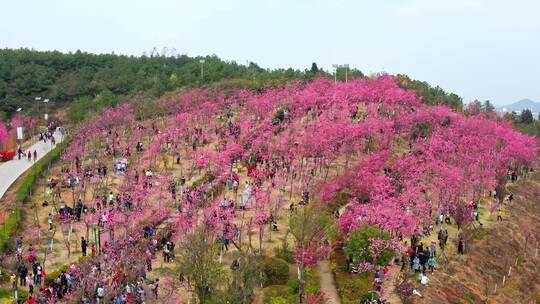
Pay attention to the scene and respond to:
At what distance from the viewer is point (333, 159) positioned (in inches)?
1769

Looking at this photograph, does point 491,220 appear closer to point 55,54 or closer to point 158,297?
point 158,297

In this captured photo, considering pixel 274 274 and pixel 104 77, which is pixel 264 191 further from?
pixel 104 77

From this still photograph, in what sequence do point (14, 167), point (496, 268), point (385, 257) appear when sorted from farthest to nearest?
point (14, 167) → point (496, 268) → point (385, 257)

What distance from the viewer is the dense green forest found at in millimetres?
75000

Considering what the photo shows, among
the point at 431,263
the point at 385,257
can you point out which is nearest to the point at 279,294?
the point at 385,257

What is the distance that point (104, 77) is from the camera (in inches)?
3639

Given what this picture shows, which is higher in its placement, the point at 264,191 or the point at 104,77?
the point at 104,77

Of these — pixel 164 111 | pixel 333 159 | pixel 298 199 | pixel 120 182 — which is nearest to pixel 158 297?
pixel 298 199

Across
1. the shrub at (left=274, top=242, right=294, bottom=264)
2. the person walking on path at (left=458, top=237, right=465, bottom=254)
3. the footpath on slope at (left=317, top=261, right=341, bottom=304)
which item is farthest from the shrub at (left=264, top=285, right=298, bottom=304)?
the person walking on path at (left=458, top=237, right=465, bottom=254)

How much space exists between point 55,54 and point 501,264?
88.5 meters

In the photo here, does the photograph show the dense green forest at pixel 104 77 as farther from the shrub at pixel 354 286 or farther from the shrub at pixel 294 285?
the shrub at pixel 294 285

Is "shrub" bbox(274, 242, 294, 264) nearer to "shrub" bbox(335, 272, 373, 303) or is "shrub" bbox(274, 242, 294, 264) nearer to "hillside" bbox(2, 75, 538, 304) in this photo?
"hillside" bbox(2, 75, 538, 304)

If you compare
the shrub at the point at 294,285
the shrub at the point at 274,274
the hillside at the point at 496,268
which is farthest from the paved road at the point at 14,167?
the hillside at the point at 496,268

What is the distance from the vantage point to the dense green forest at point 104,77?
75000mm
